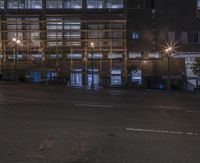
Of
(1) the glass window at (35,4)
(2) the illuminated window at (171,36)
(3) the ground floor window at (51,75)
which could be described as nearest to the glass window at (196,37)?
(2) the illuminated window at (171,36)

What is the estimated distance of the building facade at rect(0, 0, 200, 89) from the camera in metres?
35.0

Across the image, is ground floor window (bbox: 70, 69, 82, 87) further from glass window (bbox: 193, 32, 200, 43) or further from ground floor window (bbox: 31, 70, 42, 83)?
glass window (bbox: 193, 32, 200, 43)

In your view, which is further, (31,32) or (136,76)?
(136,76)

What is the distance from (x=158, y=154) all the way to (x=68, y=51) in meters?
29.3

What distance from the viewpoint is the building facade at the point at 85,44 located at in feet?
115

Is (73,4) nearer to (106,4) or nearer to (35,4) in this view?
(106,4)

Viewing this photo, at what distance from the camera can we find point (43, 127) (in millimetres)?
8477

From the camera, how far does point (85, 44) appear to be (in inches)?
1380

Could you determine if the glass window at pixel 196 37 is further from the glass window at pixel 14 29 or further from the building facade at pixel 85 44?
the glass window at pixel 14 29

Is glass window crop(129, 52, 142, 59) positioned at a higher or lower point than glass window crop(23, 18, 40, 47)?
lower

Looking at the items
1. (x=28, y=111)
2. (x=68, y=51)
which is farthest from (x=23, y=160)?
(x=68, y=51)

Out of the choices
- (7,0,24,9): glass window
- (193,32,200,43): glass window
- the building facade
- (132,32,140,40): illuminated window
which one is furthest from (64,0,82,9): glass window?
(193,32,200,43): glass window

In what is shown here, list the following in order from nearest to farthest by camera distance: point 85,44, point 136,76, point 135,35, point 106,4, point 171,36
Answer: point 85,44 → point 136,76 → point 106,4 → point 135,35 → point 171,36

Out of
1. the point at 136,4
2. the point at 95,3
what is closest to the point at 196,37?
the point at 136,4
